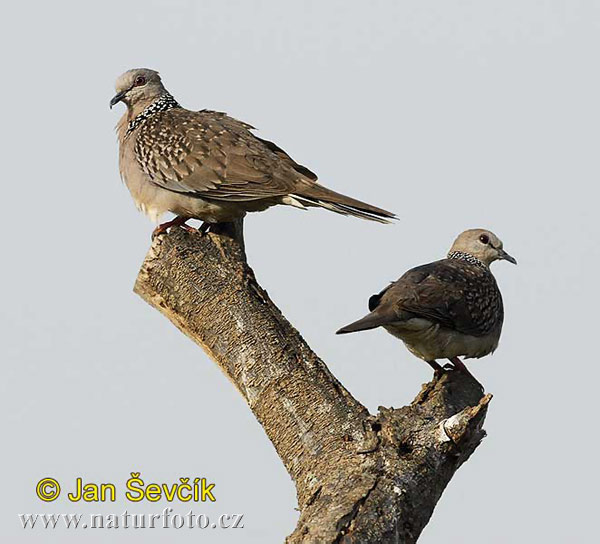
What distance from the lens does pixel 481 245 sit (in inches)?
344

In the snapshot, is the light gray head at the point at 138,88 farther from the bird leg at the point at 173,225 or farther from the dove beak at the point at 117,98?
the bird leg at the point at 173,225

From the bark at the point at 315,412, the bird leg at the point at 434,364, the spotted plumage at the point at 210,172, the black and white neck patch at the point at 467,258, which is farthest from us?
the black and white neck patch at the point at 467,258

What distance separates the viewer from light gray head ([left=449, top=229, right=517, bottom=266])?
871cm

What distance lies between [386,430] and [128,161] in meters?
3.61

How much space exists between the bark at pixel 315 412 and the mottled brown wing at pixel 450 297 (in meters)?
0.50

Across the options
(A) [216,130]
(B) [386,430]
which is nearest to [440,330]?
(B) [386,430]

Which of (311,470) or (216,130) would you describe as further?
(216,130)

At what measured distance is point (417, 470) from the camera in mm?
5684

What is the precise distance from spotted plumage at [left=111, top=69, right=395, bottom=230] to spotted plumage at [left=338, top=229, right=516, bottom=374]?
0.63 metres

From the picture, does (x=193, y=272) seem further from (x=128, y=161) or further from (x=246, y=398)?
(x=128, y=161)

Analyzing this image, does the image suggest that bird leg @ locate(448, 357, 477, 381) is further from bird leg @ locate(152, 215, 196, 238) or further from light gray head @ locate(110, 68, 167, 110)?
light gray head @ locate(110, 68, 167, 110)

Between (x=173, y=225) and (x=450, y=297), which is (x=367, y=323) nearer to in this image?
(x=450, y=297)

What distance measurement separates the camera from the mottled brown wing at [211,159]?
300 inches

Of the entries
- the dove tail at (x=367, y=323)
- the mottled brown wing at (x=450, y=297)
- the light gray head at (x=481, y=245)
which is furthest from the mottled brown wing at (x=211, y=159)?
the light gray head at (x=481, y=245)
